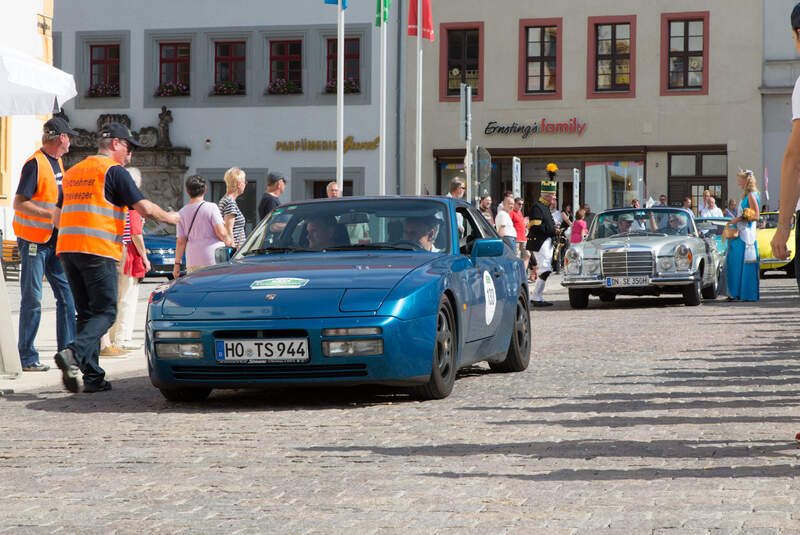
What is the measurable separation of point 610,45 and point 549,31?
186 centimetres

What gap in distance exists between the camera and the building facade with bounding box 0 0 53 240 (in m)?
23.2

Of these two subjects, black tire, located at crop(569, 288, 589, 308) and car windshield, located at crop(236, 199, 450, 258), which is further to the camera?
black tire, located at crop(569, 288, 589, 308)

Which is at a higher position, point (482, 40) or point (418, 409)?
point (482, 40)

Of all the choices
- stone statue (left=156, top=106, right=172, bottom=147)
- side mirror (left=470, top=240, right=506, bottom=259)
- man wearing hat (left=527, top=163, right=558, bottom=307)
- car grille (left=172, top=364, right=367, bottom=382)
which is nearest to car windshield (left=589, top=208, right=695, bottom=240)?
man wearing hat (left=527, top=163, right=558, bottom=307)

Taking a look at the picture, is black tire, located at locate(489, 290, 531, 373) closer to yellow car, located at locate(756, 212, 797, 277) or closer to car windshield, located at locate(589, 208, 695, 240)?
car windshield, located at locate(589, 208, 695, 240)

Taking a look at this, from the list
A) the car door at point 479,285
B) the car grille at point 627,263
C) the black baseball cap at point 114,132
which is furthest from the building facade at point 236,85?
the black baseball cap at point 114,132

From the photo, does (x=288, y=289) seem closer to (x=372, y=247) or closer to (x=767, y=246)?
(x=372, y=247)

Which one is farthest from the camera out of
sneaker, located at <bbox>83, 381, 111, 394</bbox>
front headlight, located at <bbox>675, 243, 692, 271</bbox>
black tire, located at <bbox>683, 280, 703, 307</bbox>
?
black tire, located at <bbox>683, 280, 703, 307</bbox>

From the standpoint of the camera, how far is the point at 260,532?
506 cm

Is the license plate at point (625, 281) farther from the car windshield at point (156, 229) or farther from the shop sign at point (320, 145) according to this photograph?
the shop sign at point (320, 145)

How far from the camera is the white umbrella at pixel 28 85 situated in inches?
440

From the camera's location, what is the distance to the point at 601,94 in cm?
4194

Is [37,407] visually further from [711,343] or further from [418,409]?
[711,343]

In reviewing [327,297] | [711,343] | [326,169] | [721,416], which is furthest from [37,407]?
[326,169]
